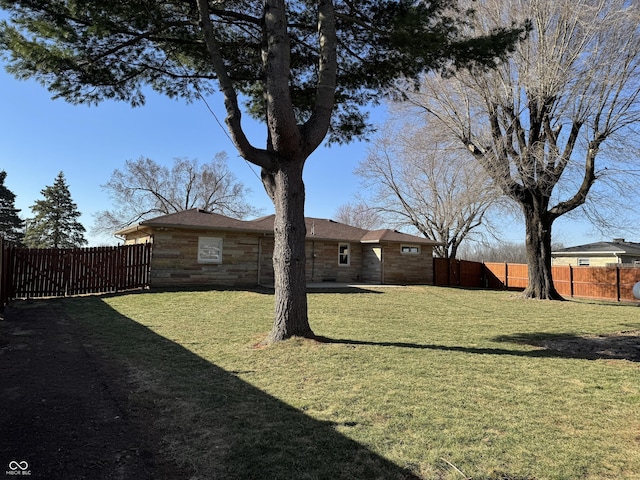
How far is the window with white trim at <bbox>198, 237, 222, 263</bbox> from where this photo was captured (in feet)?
50.4

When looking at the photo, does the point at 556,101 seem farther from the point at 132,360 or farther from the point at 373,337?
the point at 132,360

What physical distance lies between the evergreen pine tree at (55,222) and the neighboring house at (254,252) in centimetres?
2229

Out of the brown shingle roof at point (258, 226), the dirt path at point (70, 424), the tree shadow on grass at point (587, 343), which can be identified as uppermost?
the brown shingle roof at point (258, 226)

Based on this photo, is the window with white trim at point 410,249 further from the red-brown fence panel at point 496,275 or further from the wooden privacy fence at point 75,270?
the wooden privacy fence at point 75,270

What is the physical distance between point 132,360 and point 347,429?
355 cm

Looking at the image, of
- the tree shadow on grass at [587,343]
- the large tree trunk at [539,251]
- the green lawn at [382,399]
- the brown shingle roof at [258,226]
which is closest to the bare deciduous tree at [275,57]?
the green lawn at [382,399]

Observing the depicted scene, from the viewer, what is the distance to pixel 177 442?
3023 millimetres

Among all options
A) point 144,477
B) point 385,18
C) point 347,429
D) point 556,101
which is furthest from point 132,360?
point 556,101

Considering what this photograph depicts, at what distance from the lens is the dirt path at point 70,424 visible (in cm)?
261

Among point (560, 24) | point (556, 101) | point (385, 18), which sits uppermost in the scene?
point (560, 24)

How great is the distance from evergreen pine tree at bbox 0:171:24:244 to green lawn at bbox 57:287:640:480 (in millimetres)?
35518

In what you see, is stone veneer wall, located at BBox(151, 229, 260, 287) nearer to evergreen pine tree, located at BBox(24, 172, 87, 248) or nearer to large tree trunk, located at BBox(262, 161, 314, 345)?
large tree trunk, located at BBox(262, 161, 314, 345)

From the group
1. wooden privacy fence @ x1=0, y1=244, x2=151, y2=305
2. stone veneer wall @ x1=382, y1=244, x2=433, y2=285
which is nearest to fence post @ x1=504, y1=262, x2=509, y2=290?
stone veneer wall @ x1=382, y1=244, x2=433, y2=285

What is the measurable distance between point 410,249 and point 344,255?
3.88m
